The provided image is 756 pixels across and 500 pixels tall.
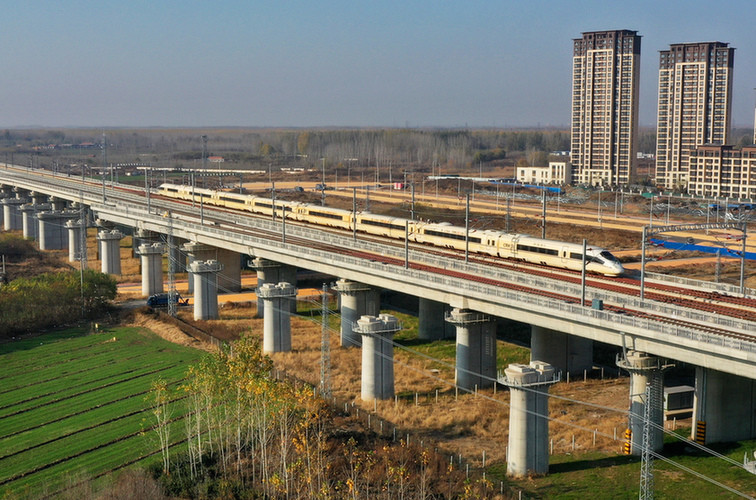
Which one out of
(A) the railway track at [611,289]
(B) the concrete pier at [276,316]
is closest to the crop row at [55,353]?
(B) the concrete pier at [276,316]

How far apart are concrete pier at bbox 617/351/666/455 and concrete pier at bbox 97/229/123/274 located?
228 feet

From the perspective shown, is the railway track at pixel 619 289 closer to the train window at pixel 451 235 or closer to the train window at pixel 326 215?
the train window at pixel 451 235

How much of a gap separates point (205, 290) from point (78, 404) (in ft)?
80.0

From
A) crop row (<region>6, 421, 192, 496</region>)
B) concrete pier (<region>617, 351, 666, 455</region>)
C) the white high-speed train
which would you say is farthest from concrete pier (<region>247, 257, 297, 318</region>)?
concrete pier (<region>617, 351, 666, 455</region>)

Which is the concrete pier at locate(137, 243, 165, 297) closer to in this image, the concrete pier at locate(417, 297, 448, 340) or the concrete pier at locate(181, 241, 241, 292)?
the concrete pier at locate(181, 241, 241, 292)

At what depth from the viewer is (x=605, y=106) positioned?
18400 cm

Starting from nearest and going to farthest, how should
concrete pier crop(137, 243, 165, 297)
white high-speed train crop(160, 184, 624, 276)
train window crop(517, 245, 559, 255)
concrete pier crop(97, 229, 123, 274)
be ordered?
white high-speed train crop(160, 184, 624, 276) → train window crop(517, 245, 559, 255) → concrete pier crop(137, 243, 165, 297) → concrete pier crop(97, 229, 123, 274)

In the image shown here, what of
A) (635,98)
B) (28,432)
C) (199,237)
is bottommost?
(28,432)

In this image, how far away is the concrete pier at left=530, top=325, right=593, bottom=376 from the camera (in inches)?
2227

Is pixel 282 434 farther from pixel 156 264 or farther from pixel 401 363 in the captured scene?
pixel 156 264

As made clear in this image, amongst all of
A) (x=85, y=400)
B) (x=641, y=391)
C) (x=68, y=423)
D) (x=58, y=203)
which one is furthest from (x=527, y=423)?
(x=58, y=203)

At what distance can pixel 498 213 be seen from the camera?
12650 centimetres

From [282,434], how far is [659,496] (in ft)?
53.2

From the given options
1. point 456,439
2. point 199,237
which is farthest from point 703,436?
point 199,237
